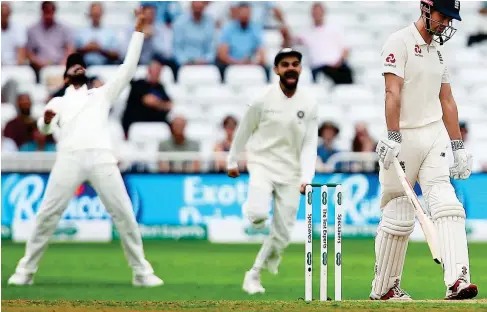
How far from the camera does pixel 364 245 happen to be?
50.2 feet

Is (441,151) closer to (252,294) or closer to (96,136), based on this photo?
(252,294)

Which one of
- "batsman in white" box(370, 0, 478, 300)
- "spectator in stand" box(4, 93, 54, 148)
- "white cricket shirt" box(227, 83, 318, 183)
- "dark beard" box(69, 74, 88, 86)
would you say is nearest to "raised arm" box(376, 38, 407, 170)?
"batsman in white" box(370, 0, 478, 300)

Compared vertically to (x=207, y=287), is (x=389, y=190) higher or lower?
higher

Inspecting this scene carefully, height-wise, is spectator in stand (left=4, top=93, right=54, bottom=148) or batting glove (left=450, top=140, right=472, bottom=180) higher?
spectator in stand (left=4, top=93, right=54, bottom=148)

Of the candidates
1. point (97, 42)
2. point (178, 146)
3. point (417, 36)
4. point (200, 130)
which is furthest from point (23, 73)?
point (417, 36)

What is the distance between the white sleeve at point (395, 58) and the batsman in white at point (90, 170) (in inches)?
110

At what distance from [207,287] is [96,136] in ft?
5.31

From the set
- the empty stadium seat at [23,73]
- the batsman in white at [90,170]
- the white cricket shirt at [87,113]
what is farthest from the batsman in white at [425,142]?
the empty stadium seat at [23,73]

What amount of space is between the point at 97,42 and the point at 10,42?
161cm

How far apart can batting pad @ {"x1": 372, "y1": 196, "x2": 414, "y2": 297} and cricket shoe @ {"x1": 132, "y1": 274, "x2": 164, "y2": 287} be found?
7.95ft

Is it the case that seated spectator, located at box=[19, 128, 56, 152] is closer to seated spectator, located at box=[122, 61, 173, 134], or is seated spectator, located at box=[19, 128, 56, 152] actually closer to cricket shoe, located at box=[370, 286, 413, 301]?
seated spectator, located at box=[122, 61, 173, 134]

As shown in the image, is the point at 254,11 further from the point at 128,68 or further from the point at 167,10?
the point at 128,68

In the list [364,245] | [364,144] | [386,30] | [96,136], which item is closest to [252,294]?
[96,136]

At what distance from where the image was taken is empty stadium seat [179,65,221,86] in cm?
1948
